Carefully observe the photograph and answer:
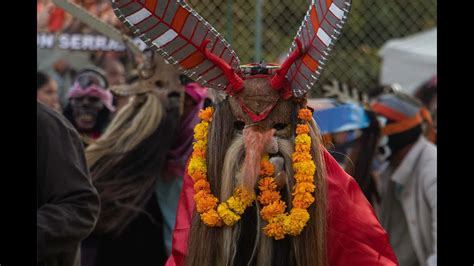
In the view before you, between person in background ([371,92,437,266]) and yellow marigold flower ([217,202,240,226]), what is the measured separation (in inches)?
131

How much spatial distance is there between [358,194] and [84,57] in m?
5.83

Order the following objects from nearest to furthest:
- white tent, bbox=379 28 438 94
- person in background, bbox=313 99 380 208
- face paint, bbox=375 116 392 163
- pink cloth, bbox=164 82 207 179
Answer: pink cloth, bbox=164 82 207 179, person in background, bbox=313 99 380 208, face paint, bbox=375 116 392 163, white tent, bbox=379 28 438 94

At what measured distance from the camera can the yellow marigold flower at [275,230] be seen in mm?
3955

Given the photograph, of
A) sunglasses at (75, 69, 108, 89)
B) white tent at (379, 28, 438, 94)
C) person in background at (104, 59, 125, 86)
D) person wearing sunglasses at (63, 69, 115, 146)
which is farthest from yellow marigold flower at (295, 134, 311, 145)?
white tent at (379, 28, 438, 94)

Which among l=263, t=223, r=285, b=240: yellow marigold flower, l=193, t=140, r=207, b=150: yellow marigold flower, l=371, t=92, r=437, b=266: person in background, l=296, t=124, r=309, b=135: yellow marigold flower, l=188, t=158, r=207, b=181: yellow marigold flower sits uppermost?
l=296, t=124, r=309, b=135: yellow marigold flower

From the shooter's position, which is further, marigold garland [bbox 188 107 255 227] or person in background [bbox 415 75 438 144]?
person in background [bbox 415 75 438 144]

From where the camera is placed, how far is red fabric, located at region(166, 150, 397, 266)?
13.7 feet

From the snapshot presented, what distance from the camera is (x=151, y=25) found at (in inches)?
155

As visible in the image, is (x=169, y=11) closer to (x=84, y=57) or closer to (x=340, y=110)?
(x=340, y=110)

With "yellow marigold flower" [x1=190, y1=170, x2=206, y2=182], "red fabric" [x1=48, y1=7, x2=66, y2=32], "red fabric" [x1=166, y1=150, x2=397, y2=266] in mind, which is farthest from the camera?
"red fabric" [x1=48, y1=7, x2=66, y2=32]

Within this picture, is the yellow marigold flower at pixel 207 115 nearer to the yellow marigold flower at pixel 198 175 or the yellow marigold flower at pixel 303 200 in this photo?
the yellow marigold flower at pixel 198 175

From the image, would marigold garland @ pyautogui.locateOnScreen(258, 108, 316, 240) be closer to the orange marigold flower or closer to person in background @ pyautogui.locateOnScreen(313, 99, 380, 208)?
the orange marigold flower

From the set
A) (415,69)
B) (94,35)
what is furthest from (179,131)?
(415,69)

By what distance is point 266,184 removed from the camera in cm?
396
